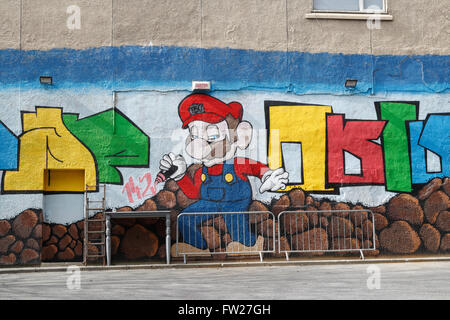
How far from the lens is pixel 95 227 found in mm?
14695

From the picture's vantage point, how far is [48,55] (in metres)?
15.1

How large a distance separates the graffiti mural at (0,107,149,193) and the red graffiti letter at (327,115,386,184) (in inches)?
174

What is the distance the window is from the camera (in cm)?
1581

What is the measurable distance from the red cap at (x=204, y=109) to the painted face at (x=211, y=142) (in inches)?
5.1

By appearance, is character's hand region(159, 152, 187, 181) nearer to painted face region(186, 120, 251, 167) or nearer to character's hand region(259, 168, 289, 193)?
painted face region(186, 120, 251, 167)

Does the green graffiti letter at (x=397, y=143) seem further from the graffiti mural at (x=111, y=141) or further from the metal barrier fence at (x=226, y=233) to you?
the graffiti mural at (x=111, y=141)

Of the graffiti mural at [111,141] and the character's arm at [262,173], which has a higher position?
the graffiti mural at [111,141]

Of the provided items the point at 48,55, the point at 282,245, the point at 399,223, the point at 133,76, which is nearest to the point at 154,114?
the point at 133,76

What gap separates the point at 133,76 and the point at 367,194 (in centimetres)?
622

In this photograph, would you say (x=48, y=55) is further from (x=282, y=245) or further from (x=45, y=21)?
(x=282, y=245)

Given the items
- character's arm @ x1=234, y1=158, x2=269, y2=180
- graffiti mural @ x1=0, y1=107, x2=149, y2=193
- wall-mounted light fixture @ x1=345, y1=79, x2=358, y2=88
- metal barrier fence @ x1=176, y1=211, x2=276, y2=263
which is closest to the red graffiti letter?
wall-mounted light fixture @ x1=345, y1=79, x2=358, y2=88

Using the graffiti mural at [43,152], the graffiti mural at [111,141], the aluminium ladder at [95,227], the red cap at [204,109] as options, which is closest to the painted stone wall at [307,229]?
the aluminium ladder at [95,227]

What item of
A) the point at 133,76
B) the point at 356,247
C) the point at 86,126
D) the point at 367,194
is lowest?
the point at 356,247

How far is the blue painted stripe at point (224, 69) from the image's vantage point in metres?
15.0
